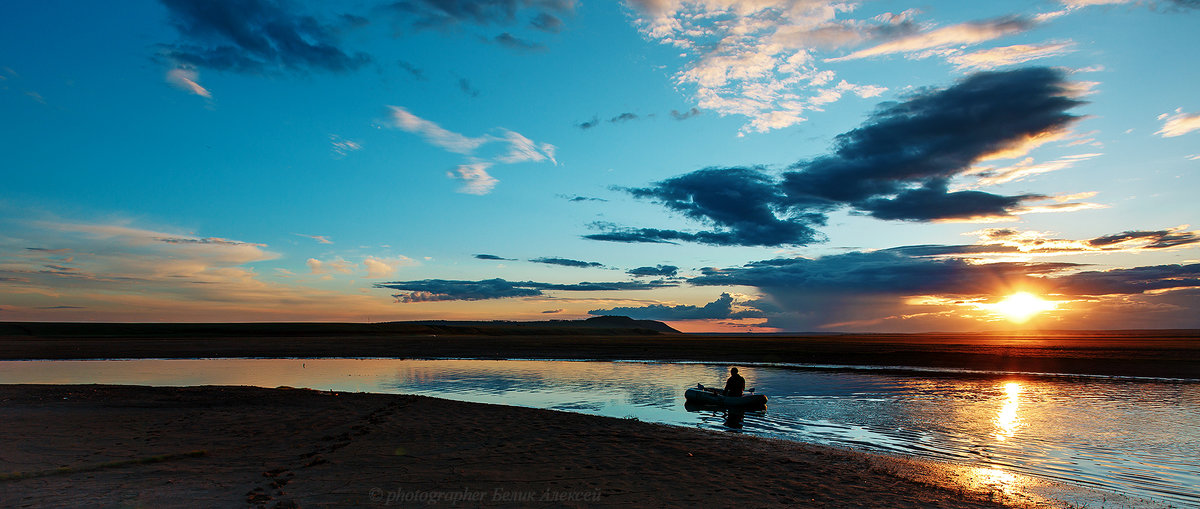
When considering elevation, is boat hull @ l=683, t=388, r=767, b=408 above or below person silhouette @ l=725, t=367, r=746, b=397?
below

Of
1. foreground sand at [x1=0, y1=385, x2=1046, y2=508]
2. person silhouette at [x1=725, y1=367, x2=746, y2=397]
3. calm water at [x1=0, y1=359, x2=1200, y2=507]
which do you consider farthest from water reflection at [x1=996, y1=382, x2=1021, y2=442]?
person silhouette at [x1=725, y1=367, x2=746, y2=397]

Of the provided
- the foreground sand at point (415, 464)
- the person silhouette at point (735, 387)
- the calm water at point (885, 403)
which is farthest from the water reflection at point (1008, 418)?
the person silhouette at point (735, 387)

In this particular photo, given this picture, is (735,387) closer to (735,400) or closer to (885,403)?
(735,400)

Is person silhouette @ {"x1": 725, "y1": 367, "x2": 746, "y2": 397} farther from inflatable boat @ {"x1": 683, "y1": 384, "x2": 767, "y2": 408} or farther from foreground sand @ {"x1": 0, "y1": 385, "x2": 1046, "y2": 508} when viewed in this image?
foreground sand @ {"x1": 0, "y1": 385, "x2": 1046, "y2": 508}

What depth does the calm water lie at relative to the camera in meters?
17.0

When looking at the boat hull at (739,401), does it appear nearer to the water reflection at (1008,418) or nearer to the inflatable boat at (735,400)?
the inflatable boat at (735,400)

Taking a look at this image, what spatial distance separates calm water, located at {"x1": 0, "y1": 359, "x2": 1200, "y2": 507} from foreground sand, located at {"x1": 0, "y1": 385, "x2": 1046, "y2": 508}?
4169mm

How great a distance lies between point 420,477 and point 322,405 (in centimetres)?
1476

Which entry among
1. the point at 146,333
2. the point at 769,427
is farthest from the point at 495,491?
the point at 146,333

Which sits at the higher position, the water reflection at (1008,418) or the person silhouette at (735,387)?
the person silhouette at (735,387)

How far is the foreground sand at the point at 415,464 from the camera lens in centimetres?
1119

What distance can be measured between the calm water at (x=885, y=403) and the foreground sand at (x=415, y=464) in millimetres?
4169

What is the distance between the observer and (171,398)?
88.7 ft

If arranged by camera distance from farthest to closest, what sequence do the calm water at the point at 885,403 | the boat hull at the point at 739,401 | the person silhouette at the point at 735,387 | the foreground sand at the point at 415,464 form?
the person silhouette at the point at 735,387
the boat hull at the point at 739,401
the calm water at the point at 885,403
the foreground sand at the point at 415,464
